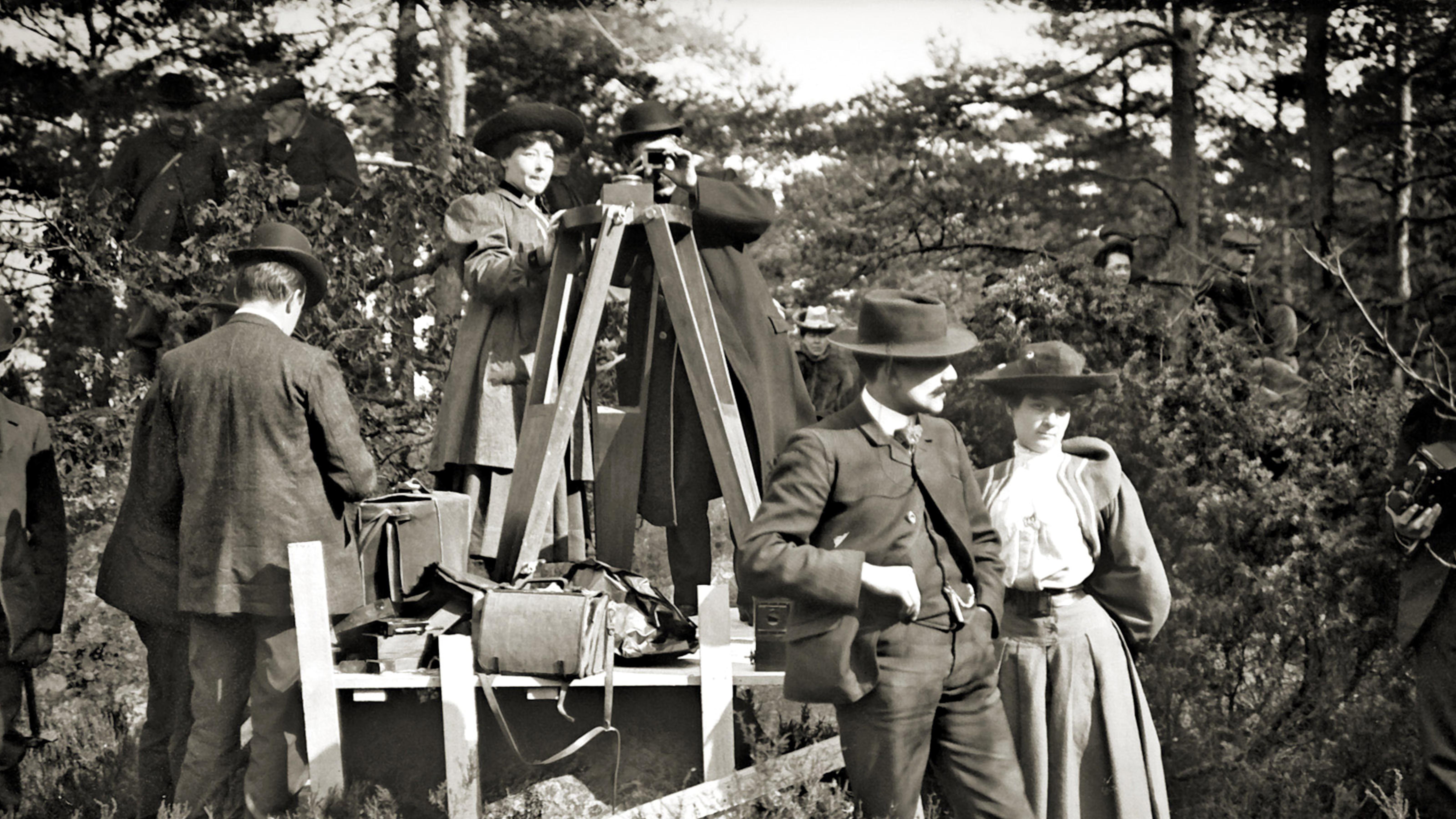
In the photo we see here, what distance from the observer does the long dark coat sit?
18.2 ft

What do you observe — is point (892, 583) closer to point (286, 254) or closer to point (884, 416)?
point (884, 416)

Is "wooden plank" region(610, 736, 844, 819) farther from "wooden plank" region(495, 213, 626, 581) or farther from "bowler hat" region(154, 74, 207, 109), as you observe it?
"bowler hat" region(154, 74, 207, 109)

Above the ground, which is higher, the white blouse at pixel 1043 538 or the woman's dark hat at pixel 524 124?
the woman's dark hat at pixel 524 124

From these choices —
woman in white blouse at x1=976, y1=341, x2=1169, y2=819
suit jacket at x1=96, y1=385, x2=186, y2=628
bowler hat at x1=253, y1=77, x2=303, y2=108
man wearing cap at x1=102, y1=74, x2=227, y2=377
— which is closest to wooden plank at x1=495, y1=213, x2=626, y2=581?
suit jacket at x1=96, y1=385, x2=186, y2=628

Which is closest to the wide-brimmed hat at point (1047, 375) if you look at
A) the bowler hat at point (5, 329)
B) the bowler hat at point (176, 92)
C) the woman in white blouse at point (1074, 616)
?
the woman in white blouse at point (1074, 616)

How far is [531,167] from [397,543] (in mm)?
1690

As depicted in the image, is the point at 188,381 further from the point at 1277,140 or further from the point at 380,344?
the point at 1277,140

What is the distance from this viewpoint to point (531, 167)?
572 cm

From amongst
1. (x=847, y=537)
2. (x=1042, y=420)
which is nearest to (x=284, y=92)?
(x=1042, y=420)

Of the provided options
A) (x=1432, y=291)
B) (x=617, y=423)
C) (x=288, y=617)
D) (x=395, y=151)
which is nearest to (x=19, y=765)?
(x=288, y=617)

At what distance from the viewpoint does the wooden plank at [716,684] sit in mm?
4703

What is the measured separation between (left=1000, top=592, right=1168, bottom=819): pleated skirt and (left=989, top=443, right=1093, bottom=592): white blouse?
11 centimetres

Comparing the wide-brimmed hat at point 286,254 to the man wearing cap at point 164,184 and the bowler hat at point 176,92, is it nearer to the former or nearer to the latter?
the man wearing cap at point 164,184

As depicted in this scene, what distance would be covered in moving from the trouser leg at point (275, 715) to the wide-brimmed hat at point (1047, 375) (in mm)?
2410
